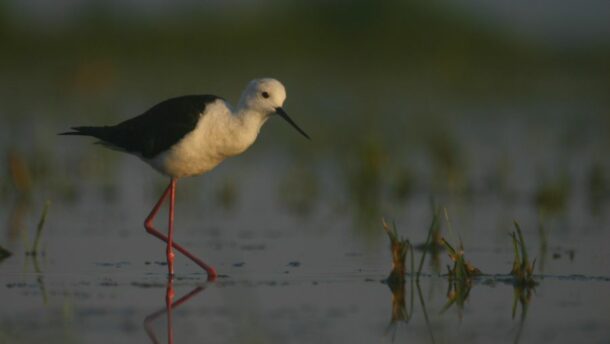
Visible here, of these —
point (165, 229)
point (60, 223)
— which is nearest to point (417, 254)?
point (165, 229)

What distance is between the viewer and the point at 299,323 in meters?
5.87

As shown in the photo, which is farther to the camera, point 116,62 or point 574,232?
point 116,62

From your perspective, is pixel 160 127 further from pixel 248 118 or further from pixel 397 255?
pixel 397 255

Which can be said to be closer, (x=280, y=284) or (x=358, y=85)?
(x=280, y=284)

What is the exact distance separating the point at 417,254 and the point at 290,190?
2518 mm

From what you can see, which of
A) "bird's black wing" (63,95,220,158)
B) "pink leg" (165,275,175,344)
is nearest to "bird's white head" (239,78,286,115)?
"bird's black wing" (63,95,220,158)

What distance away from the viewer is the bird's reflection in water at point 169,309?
5.67 meters

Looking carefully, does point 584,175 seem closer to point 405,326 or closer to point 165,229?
point 165,229

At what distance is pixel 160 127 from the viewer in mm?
7684

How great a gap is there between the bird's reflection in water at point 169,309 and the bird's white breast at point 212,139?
2.62ft

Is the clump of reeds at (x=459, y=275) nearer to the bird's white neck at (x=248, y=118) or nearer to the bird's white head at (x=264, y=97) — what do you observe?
the bird's white head at (x=264, y=97)

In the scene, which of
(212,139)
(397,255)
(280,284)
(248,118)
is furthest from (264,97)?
(397,255)

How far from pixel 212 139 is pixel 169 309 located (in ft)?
5.05

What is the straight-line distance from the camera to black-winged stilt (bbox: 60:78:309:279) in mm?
7523
